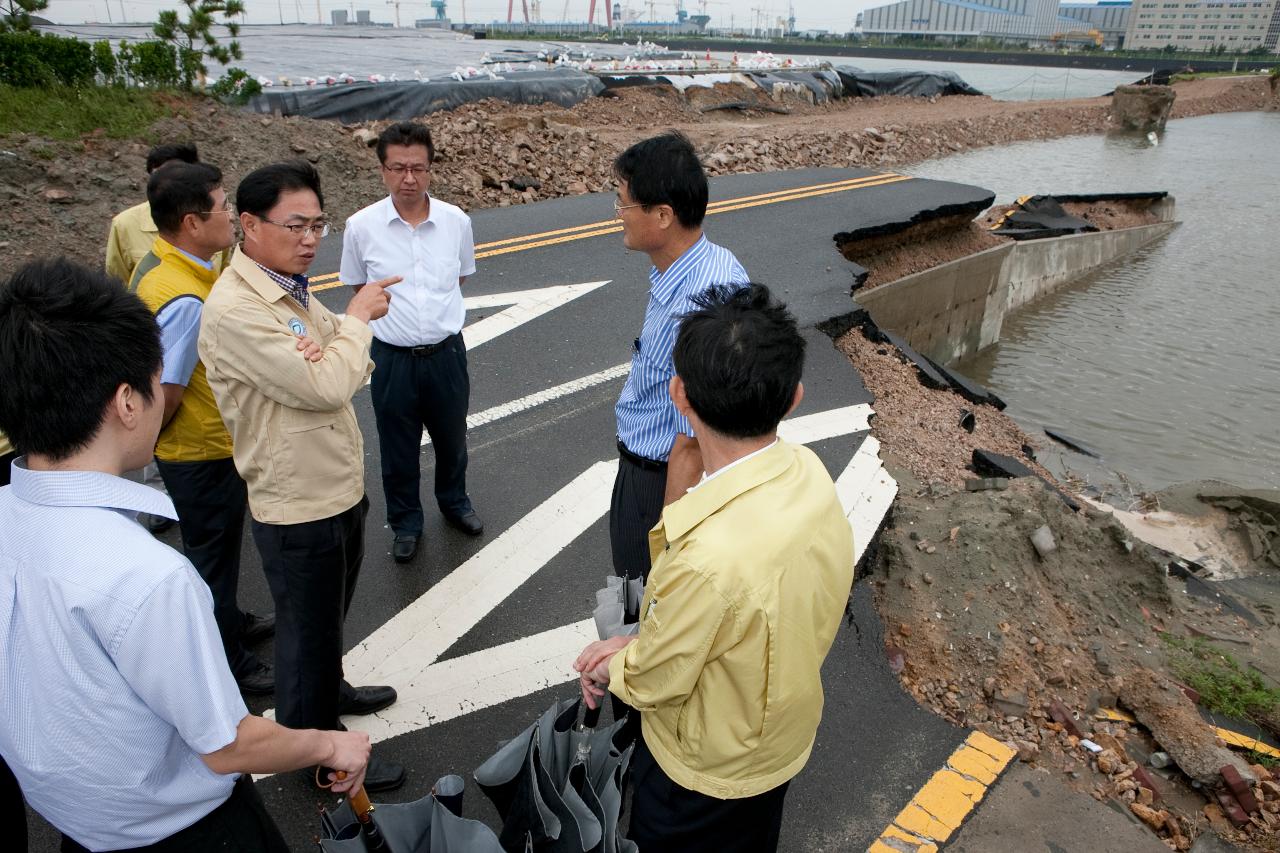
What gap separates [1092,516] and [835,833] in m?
3.38

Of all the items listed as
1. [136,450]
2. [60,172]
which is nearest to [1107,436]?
[136,450]

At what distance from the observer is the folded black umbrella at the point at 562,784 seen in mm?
2227

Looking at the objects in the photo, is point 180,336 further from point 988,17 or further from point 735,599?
point 988,17

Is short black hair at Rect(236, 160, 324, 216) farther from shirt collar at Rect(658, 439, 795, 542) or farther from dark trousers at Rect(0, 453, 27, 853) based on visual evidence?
shirt collar at Rect(658, 439, 795, 542)

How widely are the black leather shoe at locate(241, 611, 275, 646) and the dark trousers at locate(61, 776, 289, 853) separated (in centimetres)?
186

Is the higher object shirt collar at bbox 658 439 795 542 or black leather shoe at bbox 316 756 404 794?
shirt collar at bbox 658 439 795 542

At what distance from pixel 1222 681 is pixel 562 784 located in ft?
A: 13.1

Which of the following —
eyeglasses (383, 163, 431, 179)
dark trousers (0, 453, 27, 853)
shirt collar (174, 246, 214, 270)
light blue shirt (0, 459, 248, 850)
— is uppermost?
eyeglasses (383, 163, 431, 179)

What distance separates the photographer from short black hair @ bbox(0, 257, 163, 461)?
164 centimetres

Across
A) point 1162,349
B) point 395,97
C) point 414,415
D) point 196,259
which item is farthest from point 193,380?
point 1162,349

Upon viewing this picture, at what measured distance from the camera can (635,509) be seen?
334 centimetres

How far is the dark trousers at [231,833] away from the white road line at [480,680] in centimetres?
137

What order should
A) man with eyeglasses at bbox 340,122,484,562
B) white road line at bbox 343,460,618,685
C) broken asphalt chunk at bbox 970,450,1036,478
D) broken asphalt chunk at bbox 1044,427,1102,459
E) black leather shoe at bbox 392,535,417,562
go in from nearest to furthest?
white road line at bbox 343,460,618,685
man with eyeglasses at bbox 340,122,484,562
black leather shoe at bbox 392,535,417,562
broken asphalt chunk at bbox 970,450,1036,478
broken asphalt chunk at bbox 1044,427,1102,459

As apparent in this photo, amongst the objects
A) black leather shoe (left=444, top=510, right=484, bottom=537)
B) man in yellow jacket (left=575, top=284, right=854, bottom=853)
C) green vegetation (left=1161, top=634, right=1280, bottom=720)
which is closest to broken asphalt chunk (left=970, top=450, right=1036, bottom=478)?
green vegetation (left=1161, top=634, right=1280, bottom=720)
